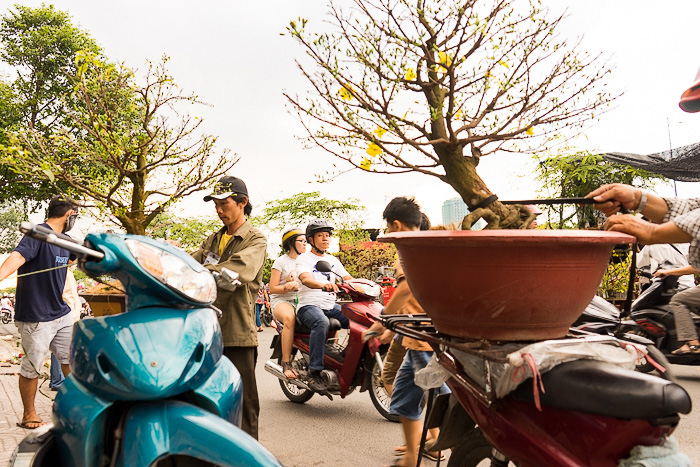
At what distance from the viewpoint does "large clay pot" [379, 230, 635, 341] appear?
6.09ft

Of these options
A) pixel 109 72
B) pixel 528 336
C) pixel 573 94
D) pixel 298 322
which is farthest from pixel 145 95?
pixel 528 336

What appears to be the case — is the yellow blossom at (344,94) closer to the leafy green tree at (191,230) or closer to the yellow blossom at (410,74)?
the yellow blossom at (410,74)

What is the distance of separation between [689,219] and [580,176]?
12331 millimetres

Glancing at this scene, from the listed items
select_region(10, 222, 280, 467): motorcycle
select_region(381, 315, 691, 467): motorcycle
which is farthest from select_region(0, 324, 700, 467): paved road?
select_region(381, 315, 691, 467): motorcycle

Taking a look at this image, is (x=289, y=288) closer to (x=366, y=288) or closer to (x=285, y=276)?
(x=285, y=276)

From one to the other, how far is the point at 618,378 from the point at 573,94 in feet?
11.1

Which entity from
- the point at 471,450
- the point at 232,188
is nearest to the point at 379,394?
the point at 232,188

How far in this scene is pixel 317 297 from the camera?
6000mm

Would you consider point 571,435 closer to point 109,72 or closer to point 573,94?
point 573,94

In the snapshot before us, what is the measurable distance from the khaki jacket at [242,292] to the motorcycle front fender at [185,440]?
1.50 m

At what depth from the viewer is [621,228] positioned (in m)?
2.07

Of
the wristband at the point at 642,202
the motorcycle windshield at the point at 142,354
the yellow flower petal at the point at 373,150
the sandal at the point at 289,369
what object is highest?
the yellow flower petal at the point at 373,150

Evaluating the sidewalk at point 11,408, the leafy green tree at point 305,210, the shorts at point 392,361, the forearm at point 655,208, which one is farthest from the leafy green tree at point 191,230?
the forearm at point 655,208

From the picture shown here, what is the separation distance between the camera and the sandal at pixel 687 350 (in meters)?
6.24
